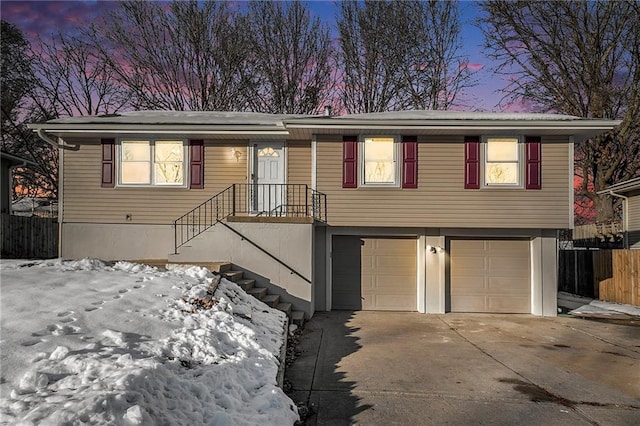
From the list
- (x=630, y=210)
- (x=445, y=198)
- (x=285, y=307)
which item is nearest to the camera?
(x=285, y=307)

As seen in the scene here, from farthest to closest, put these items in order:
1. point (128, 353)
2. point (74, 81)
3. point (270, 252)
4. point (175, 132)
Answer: point (74, 81)
point (175, 132)
point (270, 252)
point (128, 353)

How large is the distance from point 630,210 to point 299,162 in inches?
532

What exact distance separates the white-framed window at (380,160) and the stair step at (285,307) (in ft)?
11.7

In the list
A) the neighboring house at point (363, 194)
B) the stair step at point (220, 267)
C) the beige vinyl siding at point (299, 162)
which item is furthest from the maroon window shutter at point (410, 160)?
the stair step at point (220, 267)

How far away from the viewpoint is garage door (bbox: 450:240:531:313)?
10672 millimetres

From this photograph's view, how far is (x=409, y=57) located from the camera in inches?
840

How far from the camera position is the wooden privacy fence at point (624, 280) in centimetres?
1172

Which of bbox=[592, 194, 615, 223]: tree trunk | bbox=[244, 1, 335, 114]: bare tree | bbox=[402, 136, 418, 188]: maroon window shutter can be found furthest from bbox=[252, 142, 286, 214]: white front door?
bbox=[592, 194, 615, 223]: tree trunk

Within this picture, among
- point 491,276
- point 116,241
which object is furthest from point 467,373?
point 116,241

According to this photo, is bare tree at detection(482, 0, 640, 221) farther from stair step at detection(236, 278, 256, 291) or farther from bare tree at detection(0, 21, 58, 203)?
bare tree at detection(0, 21, 58, 203)

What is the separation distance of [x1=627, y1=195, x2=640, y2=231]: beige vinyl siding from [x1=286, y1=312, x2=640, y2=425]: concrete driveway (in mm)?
7815

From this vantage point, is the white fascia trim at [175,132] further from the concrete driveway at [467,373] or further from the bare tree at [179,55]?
the bare tree at [179,55]

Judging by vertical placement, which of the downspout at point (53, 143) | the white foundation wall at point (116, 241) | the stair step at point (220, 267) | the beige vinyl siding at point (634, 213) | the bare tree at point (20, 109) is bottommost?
the stair step at point (220, 267)

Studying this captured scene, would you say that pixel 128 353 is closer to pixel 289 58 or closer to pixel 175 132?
pixel 175 132
